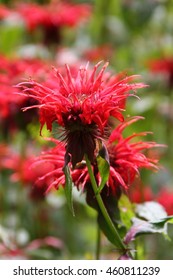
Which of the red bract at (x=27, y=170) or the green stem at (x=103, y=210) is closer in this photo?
the green stem at (x=103, y=210)

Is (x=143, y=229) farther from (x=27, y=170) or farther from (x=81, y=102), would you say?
(x=27, y=170)

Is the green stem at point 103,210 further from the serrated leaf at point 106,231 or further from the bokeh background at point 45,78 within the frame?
the bokeh background at point 45,78

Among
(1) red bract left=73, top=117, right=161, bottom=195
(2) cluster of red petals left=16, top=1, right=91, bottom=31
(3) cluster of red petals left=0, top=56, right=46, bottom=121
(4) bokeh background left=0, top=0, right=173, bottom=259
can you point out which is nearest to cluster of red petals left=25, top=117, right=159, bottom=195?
(1) red bract left=73, top=117, right=161, bottom=195

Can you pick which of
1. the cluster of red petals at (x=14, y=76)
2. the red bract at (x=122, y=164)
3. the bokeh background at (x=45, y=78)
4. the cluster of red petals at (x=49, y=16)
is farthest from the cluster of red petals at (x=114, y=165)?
the cluster of red petals at (x=49, y=16)

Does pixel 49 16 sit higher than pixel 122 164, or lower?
higher

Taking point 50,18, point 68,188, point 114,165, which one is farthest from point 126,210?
point 50,18
